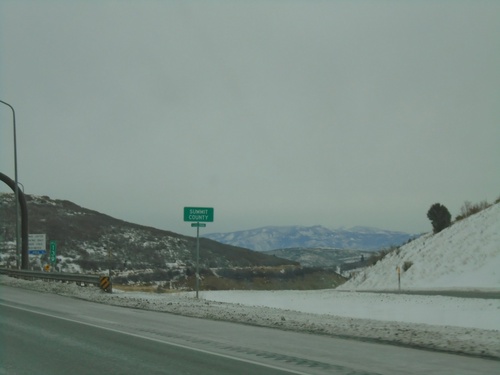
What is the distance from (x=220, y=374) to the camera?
939cm

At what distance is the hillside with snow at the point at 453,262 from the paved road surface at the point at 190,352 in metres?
24.0

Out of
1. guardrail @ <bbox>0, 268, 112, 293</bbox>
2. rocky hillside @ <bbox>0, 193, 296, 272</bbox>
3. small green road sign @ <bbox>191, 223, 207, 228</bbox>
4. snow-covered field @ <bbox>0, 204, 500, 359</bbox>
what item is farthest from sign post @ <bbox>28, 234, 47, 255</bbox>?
rocky hillside @ <bbox>0, 193, 296, 272</bbox>

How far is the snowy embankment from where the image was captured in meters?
12.9

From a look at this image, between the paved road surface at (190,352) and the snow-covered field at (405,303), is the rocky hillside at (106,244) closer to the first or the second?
the snow-covered field at (405,303)

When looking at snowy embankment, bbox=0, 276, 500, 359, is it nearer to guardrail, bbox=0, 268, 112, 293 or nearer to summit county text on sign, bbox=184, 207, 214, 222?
guardrail, bbox=0, 268, 112, 293

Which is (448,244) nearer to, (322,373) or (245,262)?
(322,373)

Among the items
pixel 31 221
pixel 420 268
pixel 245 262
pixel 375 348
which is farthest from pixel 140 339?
pixel 31 221

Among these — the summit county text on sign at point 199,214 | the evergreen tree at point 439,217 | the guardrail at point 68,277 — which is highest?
the evergreen tree at point 439,217

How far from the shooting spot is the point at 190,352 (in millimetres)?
11375

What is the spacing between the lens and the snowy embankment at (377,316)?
42.3 feet

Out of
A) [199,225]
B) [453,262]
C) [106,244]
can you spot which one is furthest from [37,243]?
[106,244]

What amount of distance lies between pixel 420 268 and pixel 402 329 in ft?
95.4

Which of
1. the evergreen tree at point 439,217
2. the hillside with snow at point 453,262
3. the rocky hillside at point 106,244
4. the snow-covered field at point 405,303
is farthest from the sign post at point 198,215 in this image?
the rocky hillside at point 106,244

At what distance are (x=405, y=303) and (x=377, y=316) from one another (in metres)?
5.99
